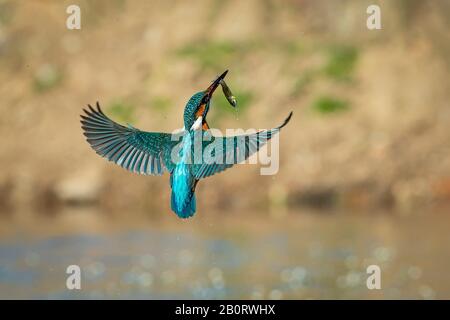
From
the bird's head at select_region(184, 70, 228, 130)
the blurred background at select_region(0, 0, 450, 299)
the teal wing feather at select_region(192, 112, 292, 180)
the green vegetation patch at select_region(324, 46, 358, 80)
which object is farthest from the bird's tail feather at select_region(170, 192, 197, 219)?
the green vegetation patch at select_region(324, 46, 358, 80)

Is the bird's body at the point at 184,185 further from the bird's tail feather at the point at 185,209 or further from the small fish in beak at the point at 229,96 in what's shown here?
the small fish in beak at the point at 229,96

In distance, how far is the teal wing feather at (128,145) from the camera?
5.21 m

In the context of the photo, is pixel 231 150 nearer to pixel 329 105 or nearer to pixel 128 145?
pixel 128 145

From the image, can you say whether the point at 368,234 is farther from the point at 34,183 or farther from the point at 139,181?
the point at 34,183

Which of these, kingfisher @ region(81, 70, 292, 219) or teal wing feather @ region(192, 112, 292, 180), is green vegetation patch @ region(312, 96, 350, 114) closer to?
kingfisher @ region(81, 70, 292, 219)

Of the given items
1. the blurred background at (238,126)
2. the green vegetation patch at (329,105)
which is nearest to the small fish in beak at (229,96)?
the blurred background at (238,126)

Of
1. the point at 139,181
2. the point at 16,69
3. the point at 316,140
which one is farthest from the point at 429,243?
the point at 16,69

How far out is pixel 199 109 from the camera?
4.77 m

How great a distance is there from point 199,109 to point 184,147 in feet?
0.84

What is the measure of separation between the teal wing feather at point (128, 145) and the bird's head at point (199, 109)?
1.37 feet

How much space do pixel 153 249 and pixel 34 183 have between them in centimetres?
588

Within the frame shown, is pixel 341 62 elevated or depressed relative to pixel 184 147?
elevated

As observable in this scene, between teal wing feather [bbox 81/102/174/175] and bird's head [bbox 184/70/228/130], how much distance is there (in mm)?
418

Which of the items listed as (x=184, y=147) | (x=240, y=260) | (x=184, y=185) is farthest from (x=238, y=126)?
(x=184, y=185)
